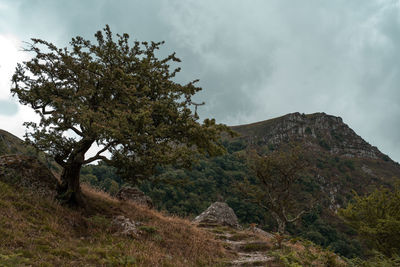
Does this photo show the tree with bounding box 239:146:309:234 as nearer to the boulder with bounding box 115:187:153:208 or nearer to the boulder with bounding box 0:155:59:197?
the boulder with bounding box 115:187:153:208

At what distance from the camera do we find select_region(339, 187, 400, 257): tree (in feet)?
67.7

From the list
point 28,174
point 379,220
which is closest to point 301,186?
point 379,220

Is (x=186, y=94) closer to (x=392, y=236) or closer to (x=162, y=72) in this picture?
(x=162, y=72)

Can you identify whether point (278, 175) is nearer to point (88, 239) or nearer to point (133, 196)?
point (133, 196)

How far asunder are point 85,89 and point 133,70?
2.98m

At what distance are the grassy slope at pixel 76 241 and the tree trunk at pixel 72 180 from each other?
2.88 ft

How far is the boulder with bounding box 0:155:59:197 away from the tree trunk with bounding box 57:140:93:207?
1.48ft

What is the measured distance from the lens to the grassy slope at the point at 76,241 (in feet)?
20.9

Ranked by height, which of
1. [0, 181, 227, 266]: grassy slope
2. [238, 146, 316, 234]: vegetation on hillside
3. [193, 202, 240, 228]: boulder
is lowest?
[0, 181, 227, 266]: grassy slope

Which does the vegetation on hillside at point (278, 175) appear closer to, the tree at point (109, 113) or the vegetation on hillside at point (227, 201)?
the tree at point (109, 113)

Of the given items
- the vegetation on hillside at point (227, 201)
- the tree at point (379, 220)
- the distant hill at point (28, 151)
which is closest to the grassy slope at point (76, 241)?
the distant hill at point (28, 151)

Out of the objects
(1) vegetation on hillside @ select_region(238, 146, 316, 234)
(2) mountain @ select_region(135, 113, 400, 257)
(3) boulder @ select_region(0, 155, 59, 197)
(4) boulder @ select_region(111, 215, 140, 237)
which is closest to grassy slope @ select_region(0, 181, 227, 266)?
(4) boulder @ select_region(111, 215, 140, 237)

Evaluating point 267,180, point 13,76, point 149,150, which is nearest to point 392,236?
point 267,180

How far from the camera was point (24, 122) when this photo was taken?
9.76 meters
